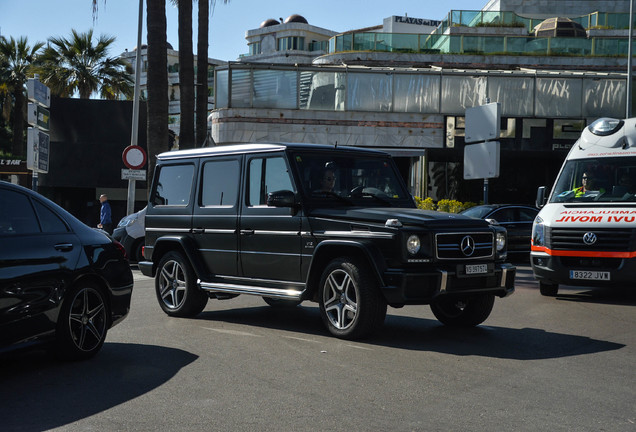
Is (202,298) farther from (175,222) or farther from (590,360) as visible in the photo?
(590,360)

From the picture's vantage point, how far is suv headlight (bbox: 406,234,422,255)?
734cm

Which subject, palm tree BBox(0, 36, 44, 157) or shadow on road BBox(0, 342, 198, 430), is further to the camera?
palm tree BBox(0, 36, 44, 157)

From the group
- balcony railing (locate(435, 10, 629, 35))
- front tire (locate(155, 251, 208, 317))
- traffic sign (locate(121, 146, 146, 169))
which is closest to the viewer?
front tire (locate(155, 251, 208, 317))

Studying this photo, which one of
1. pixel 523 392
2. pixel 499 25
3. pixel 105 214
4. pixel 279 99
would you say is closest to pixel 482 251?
pixel 523 392

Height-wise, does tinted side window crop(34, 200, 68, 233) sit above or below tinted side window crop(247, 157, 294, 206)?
below

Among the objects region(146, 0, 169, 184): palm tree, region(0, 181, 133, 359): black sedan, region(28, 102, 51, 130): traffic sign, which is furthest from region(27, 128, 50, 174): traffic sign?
region(0, 181, 133, 359): black sedan

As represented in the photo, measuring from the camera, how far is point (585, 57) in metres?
40.3

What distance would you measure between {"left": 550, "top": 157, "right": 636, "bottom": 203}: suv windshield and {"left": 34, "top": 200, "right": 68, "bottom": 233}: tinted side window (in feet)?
26.7

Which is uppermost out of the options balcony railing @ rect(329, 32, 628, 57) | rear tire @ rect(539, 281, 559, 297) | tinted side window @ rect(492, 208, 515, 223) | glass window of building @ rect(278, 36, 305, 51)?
glass window of building @ rect(278, 36, 305, 51)

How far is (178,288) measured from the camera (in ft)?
31.5

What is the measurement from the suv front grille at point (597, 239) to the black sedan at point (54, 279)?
6794 mm

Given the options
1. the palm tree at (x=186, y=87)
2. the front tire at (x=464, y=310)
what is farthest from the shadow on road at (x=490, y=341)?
the palm tree at (x=186, y=87)

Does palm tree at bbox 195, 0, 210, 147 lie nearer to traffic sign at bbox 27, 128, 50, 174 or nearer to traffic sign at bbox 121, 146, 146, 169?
traffic sign at bbox 121, 146, 146, 169

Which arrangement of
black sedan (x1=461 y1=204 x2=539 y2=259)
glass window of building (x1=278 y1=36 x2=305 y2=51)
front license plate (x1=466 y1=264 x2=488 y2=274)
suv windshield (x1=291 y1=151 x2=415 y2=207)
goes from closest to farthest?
front license plate (x1=466 y1=264 x2=488 y2=274), suv windshield (x1=291 y1=151 x2=415 y2=207), black sedan (x1=461 y1=204 x2=539 y2=259), glass window of building (x1=278 y1=36 x2=305 y2=51)
